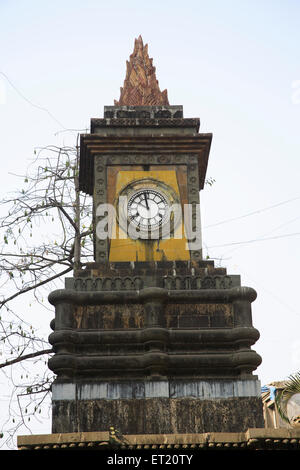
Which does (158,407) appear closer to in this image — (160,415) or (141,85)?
(160,415)

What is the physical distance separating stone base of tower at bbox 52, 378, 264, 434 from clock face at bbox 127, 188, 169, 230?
4245 mm

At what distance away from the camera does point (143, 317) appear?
17.8 m

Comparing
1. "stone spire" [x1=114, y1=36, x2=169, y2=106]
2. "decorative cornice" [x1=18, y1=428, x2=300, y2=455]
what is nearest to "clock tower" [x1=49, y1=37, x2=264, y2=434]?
"stone spire" [x1=114, y1=36, x2=169, y2=106]

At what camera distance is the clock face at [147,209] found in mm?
19500

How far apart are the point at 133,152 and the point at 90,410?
690 centimetres

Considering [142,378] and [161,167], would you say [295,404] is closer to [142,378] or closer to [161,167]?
[142,378]

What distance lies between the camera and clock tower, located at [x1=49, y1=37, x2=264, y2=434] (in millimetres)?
16641

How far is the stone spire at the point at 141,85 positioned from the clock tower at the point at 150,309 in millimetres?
548

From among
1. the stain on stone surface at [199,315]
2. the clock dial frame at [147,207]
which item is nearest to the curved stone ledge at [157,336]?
the stain on stone surface at [199,315]

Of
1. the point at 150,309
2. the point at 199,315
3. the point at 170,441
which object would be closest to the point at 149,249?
the point at 150,309

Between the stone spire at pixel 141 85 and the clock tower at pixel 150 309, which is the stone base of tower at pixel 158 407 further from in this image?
the stone spire at pixel 141 85

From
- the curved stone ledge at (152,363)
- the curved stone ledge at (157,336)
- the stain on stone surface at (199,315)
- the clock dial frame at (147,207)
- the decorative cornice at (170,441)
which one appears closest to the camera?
the decorative cornice at (170,441)

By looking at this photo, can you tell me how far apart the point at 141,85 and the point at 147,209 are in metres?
4.12

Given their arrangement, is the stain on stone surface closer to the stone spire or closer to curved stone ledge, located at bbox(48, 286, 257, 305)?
curved stone ledge, located at bbox(48, 286, 257, 305)
